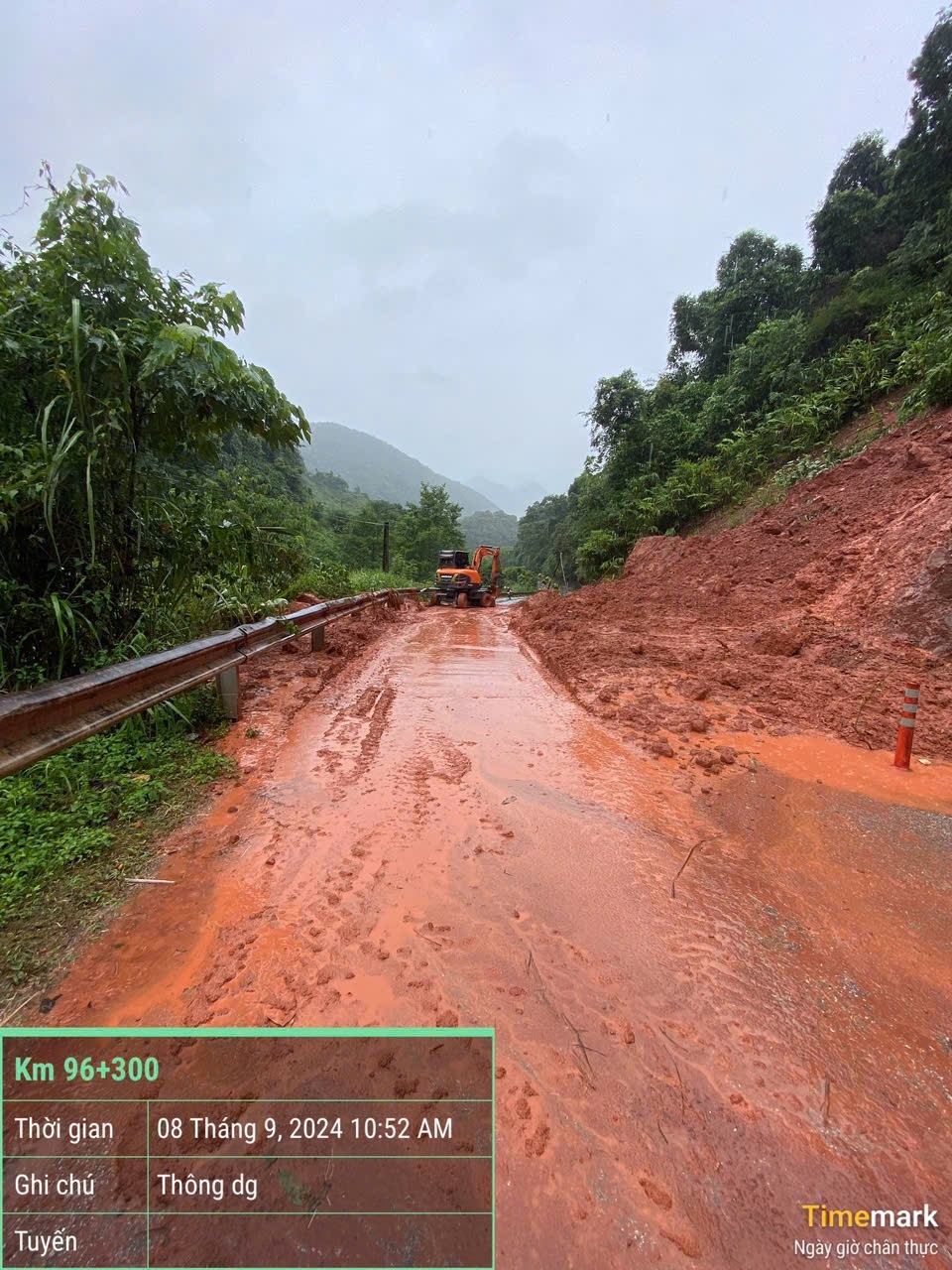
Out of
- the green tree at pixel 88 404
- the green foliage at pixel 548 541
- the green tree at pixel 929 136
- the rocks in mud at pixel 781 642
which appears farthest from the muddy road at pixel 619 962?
the green foliage at pixel 548 541

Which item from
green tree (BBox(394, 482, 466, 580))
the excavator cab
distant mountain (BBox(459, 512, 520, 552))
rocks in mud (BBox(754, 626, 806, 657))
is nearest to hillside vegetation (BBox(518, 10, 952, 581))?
the excavator cab

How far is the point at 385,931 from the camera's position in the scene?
7.08 ft

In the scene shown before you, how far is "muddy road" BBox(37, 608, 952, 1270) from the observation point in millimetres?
1342

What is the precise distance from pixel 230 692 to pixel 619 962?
3593mm

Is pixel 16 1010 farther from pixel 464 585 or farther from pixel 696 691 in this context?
pixel 464 585

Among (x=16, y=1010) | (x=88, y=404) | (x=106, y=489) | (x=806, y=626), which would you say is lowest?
(x=16, y=1010)

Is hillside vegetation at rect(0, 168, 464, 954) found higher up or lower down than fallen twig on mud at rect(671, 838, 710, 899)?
higher up

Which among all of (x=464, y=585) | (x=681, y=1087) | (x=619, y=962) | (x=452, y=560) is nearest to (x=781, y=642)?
(x=619, y=962)

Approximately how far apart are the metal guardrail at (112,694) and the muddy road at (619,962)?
0.75 metres

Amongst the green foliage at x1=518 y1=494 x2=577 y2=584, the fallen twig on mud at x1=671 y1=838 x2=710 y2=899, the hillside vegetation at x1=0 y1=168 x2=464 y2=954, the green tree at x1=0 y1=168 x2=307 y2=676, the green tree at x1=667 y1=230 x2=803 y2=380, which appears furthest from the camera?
the green foliage at x1=518 y1=494 x2=577 y2=584

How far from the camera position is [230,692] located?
4.34 m

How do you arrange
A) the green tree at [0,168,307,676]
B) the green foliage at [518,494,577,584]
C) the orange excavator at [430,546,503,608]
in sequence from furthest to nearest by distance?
the green foliage at [518,494,577,584] → the orange excavator at [430,546,503,608] → the green tree at [0,168,307,676]

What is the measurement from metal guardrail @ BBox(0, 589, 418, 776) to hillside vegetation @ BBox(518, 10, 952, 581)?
451 inches

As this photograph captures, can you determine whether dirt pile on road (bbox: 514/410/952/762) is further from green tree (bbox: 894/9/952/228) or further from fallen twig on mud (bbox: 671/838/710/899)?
green tree (bbox: 894/9/952/228)
